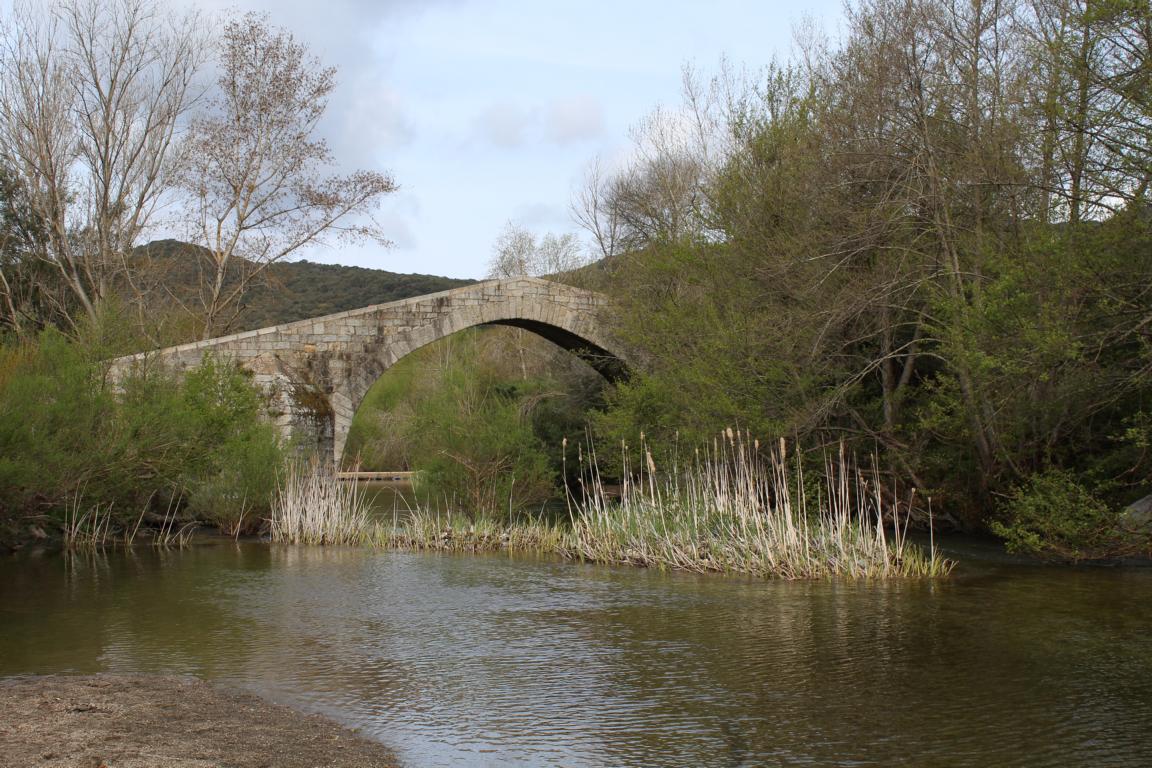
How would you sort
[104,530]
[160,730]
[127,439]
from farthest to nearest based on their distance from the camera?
[104,530]
[127,439]
[160,730]

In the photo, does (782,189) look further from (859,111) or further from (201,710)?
(201,710)

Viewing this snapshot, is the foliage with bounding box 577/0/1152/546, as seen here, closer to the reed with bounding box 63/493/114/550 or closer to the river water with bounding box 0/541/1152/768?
the river water with bounding box 0/541/1152/768

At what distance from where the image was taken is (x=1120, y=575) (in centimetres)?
968

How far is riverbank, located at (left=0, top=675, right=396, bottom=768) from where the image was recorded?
401 centimetres

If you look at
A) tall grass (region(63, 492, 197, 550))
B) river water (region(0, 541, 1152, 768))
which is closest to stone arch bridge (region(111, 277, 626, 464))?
tall grass (region(63, 492, 197, 550))

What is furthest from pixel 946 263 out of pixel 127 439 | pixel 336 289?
pixel 336 289

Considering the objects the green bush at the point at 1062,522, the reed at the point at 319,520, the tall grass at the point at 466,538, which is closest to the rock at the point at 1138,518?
the green bush at the point at 1062,522

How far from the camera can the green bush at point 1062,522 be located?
10.1m

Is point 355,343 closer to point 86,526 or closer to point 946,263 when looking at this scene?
point 86,526

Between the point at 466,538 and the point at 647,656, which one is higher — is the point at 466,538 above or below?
above

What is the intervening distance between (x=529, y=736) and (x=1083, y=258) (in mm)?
7015

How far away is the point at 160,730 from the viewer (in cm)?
443

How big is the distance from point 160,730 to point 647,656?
9.62 feet

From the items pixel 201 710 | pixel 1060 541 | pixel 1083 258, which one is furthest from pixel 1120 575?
pixel 201 710
